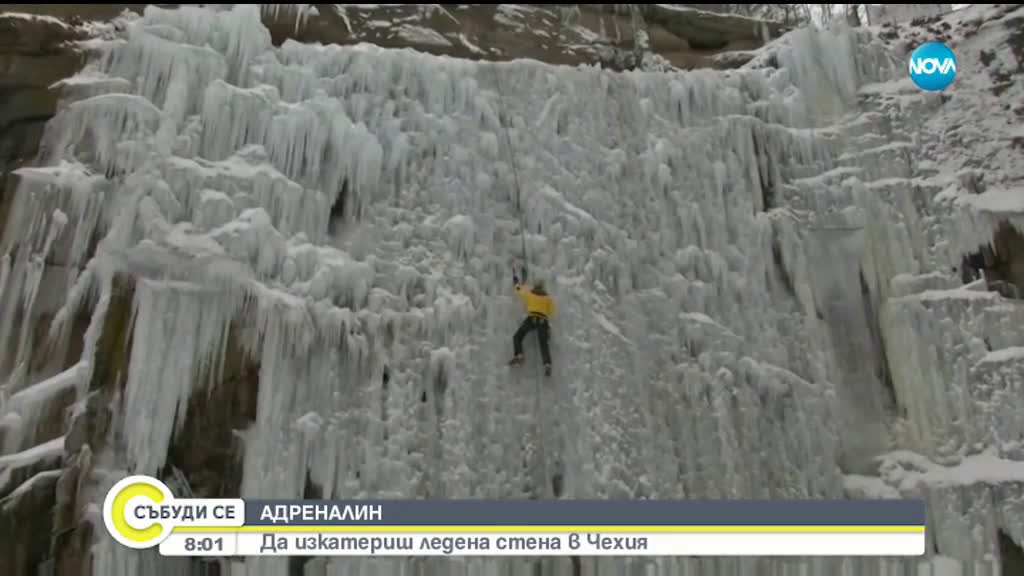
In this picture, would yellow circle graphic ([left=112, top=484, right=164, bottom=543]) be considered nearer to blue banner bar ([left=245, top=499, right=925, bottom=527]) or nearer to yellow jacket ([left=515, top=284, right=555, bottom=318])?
blue banner bar ([left=245, top=499, right=925, bottom=527])

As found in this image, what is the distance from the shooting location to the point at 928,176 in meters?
6.73

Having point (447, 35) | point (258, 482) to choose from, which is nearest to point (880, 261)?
point (447, 35)

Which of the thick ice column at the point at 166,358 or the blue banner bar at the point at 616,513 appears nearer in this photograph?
the blue banner bar at the point at 616,513

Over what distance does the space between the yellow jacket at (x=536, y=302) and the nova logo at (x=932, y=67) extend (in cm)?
400

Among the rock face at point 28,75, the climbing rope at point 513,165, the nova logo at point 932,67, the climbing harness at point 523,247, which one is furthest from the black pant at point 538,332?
the nova logo at point 932,67

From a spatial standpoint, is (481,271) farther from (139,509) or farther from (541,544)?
(139,509)

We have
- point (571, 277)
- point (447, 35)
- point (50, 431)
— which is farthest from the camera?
point (447, 35)

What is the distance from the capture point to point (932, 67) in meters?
7.21

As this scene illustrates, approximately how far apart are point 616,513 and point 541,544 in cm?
40

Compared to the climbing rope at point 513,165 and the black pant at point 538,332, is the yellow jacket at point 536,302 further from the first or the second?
the climbing rope at point 513,165

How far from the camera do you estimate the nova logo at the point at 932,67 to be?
7.12 meters

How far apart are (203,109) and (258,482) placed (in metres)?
2.62

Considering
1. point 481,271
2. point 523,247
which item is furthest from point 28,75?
point 523,247

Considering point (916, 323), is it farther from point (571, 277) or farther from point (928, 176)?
point (571, 277)
